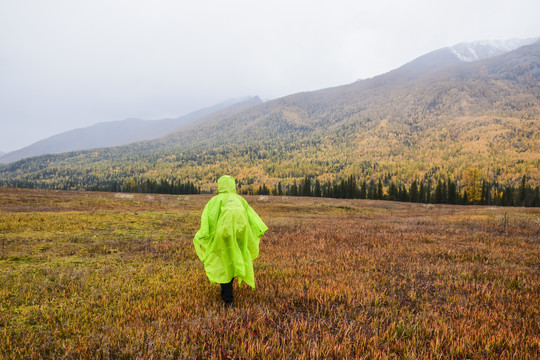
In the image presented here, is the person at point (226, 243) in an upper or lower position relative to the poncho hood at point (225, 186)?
lower

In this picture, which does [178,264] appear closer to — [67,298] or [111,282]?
[111,282]

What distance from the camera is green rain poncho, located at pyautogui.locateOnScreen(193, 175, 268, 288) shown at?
4.77 meters

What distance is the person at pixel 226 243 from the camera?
478 cm

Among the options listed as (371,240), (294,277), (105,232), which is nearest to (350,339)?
(294,277)

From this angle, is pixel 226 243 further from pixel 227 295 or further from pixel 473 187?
pixel 473 187

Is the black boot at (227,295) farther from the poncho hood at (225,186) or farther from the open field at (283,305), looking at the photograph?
the poncho hood at (225,186)

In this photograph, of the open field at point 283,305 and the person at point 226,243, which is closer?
the open field at point 283,305

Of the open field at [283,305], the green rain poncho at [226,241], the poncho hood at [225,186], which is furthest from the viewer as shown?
the poncho hood at [225,186]

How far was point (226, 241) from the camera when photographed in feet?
16.0

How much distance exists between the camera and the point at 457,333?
159 inches

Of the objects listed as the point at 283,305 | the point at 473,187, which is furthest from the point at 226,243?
the point at 473,187

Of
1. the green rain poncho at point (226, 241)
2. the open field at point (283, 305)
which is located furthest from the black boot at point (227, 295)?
the green rain poncho at point (226, 241)

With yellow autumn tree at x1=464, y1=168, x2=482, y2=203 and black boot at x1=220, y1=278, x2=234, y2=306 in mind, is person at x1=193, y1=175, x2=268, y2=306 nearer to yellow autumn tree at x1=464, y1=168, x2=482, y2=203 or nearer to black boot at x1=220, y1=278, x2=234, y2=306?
black boot at x1=220, y1=278, x2=234, y2=306

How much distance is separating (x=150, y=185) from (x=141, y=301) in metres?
114
